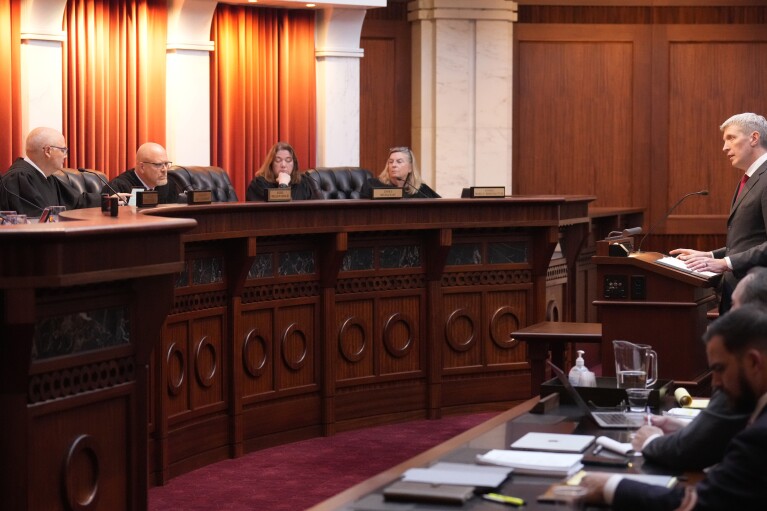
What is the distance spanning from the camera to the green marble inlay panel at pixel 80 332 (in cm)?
365

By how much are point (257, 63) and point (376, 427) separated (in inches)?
153

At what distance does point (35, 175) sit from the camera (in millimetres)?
6590

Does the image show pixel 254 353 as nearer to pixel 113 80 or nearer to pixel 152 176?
pixel 152 176

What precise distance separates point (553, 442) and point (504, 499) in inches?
20.4

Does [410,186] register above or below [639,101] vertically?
below

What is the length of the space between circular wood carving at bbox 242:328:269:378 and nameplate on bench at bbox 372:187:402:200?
1068mm

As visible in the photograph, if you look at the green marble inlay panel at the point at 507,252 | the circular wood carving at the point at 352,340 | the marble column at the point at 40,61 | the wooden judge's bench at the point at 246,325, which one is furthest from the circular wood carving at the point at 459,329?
the marble column at the point at 40,61

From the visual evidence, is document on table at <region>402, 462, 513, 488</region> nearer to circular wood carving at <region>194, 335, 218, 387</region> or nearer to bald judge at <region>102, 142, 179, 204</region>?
circular wood carving at <region>194, 335, 218, 387</region>

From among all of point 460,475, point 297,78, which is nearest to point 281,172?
point 297,78

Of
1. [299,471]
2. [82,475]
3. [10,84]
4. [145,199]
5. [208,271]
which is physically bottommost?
[299,471]

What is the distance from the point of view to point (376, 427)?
679 centimetres

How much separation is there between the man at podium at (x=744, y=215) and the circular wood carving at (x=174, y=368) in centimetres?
217

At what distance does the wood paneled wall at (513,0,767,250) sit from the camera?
10875 millimetres

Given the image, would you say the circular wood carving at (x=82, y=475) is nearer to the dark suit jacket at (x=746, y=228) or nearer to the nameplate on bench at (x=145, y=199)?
the nameplate on bench at (x=145, y=199)
